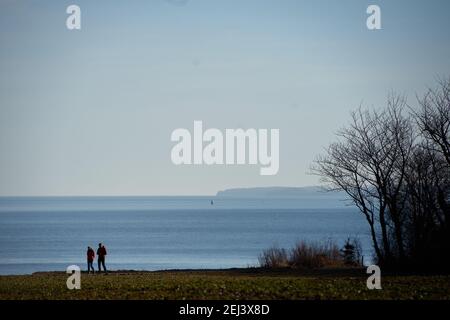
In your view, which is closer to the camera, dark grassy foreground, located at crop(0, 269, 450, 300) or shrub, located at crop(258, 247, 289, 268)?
dark grassy foreground, located at crop(0, 269, 450, 300)

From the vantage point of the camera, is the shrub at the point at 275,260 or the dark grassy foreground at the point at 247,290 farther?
the shrub at the point at 275,260

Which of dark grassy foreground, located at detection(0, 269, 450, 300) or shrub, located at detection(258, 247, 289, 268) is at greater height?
shrub, located at detection(258, 247, 289, 268)

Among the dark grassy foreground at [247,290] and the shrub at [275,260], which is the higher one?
the shrub at [275,260]

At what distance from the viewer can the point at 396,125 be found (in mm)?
39906

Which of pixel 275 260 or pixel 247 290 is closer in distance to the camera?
pixel 247 290

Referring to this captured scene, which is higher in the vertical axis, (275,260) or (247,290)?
(275,260)
